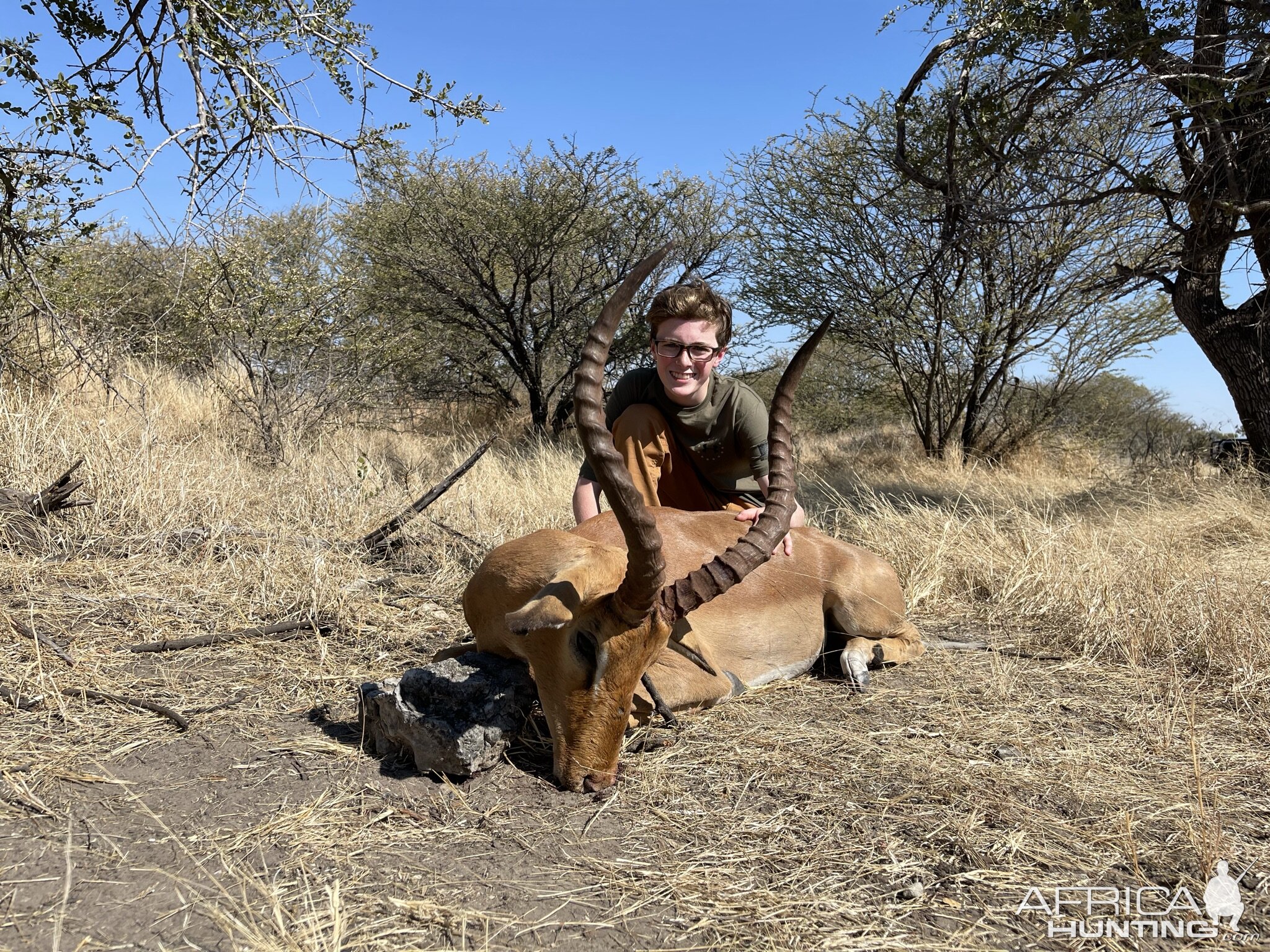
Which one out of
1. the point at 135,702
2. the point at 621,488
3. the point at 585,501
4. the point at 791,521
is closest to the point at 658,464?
the point at 585,501

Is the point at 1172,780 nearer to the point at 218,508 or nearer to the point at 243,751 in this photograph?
the point at 243,751

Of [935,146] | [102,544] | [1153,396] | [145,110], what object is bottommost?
[102,544]

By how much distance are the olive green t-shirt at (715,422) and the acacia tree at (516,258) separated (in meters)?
8.29

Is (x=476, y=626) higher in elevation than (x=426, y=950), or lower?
higher

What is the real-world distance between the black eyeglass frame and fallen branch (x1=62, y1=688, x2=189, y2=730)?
287 cm

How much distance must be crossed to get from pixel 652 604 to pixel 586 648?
1.04 ft

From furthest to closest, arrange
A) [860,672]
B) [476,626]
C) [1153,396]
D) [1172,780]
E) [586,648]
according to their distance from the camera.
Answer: [1153,396]
[860,672]
[476,626]
[1172,780]
[586,648]

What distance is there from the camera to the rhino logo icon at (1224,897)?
2455 mm

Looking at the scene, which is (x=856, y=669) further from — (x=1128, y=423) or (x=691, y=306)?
(x=1128, y=423)

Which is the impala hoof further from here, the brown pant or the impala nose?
the impala nose

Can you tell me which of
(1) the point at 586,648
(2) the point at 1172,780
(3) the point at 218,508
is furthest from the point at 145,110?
(2) the point at 1172,780

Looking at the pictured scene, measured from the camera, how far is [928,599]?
5926mm

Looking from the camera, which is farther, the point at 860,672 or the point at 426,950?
the point at 860,672

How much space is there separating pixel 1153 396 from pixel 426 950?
22.1 metres
